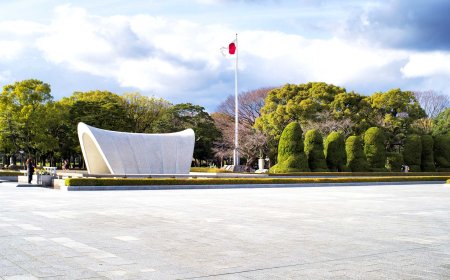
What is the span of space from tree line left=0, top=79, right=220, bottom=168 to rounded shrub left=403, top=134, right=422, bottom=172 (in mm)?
21490

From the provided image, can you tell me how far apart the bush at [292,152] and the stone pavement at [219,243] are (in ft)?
76.7

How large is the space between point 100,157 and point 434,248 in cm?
2643

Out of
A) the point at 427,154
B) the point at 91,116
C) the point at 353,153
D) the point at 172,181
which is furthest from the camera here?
the point at 91,116

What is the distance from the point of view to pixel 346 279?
5.59 meters

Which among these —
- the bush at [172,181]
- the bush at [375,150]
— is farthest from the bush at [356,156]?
the bush at [172,181]

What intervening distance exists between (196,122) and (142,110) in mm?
6277

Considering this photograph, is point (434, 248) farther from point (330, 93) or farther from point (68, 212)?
point (330, 93)

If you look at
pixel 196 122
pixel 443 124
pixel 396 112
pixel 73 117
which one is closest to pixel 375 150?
pixel 396 112

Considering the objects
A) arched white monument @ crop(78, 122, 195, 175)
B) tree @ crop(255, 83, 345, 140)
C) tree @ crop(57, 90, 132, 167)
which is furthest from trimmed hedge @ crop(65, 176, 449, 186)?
tree @ crop(57, 90, 132, 167)

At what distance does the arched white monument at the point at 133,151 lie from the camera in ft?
97.0

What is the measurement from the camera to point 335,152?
39094mm

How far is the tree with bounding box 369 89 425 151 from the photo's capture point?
48781mm

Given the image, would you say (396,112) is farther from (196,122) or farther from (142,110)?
(142,110)

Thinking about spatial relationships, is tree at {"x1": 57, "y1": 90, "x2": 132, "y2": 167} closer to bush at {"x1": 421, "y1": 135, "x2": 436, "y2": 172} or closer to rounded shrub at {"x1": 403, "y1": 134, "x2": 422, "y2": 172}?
rounded shrub at {"x1": 403, "y1": 134, "x2": 422, "y2": 172}
